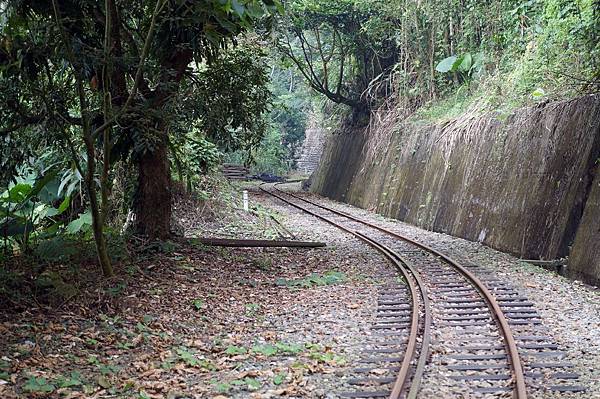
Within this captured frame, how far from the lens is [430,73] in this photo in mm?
23047

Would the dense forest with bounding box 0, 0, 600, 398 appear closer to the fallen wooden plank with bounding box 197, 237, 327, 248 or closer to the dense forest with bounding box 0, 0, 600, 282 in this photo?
the dense forest with bounding box 0, 0, 600, 282

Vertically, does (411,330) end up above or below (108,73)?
below

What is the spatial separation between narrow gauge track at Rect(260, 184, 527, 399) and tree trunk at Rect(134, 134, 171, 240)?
4.17 metres

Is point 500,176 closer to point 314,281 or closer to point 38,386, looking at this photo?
point 314,281

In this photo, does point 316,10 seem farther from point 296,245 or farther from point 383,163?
point 296,245

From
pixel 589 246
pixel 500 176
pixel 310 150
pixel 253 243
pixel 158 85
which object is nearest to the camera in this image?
pixel 158 85

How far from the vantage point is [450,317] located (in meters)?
7.89

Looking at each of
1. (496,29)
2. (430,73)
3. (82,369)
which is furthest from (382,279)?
(430,73)

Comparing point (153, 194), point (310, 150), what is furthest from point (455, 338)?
point (310, 150)

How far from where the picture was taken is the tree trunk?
10.6 meters

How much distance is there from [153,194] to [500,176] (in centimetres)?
805

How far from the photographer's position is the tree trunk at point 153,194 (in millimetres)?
10609

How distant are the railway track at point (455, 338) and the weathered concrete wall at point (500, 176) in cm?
220

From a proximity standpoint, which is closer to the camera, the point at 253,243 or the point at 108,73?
the point at 108,73
